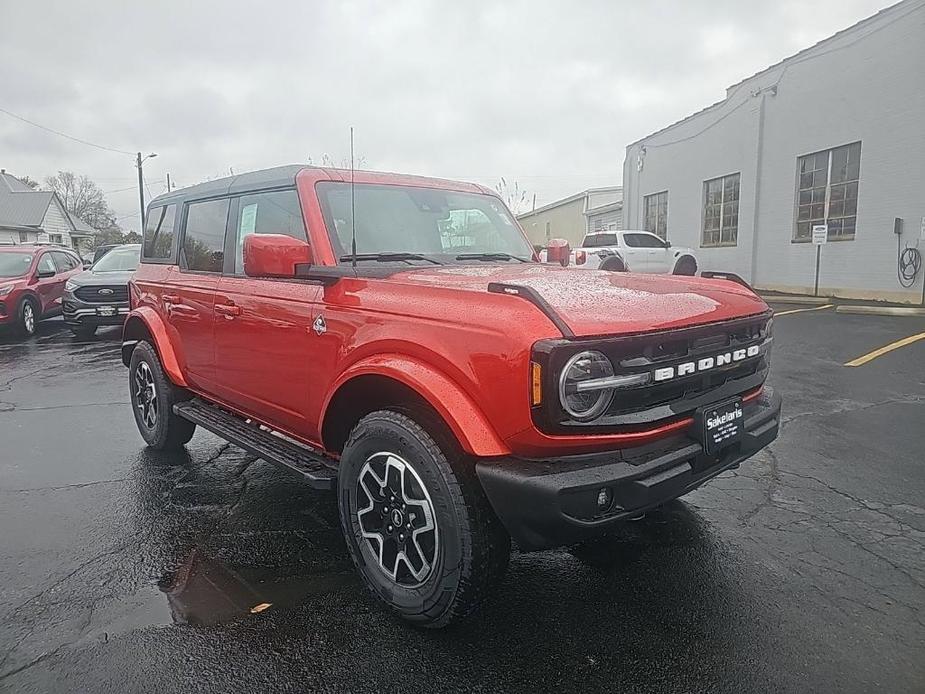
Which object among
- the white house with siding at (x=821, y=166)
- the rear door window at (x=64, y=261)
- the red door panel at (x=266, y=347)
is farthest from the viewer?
the rear door window at (x=64, y=261)

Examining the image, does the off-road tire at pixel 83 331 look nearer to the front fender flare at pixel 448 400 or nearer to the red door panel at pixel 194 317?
the red door panel at pixel 194 317

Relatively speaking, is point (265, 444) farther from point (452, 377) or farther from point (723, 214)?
point (723, 214)

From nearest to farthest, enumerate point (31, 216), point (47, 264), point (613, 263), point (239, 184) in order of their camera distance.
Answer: point (239, 184)
point (47, 264)
point (613, 263)
point (31, 216)

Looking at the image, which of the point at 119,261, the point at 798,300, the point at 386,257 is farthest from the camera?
the point at 798,300

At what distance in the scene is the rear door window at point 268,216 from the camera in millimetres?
3508

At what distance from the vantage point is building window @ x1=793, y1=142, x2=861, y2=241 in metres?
14.7

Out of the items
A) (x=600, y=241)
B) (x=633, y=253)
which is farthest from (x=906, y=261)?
(x=600, y=241)

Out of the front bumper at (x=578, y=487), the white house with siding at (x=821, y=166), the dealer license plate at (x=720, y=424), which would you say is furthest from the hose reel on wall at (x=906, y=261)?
the front bumper at (x=578, y=487)

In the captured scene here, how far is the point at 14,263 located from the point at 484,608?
13.5 metres

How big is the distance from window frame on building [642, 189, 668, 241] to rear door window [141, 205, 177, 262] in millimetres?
19878

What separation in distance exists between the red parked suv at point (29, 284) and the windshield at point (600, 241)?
44.0 feet

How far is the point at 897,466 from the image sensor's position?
4426mm

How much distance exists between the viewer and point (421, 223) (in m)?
3.76

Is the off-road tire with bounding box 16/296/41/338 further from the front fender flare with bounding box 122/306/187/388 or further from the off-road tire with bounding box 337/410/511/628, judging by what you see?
the off-road tire with bounding box 337/410/511/628
